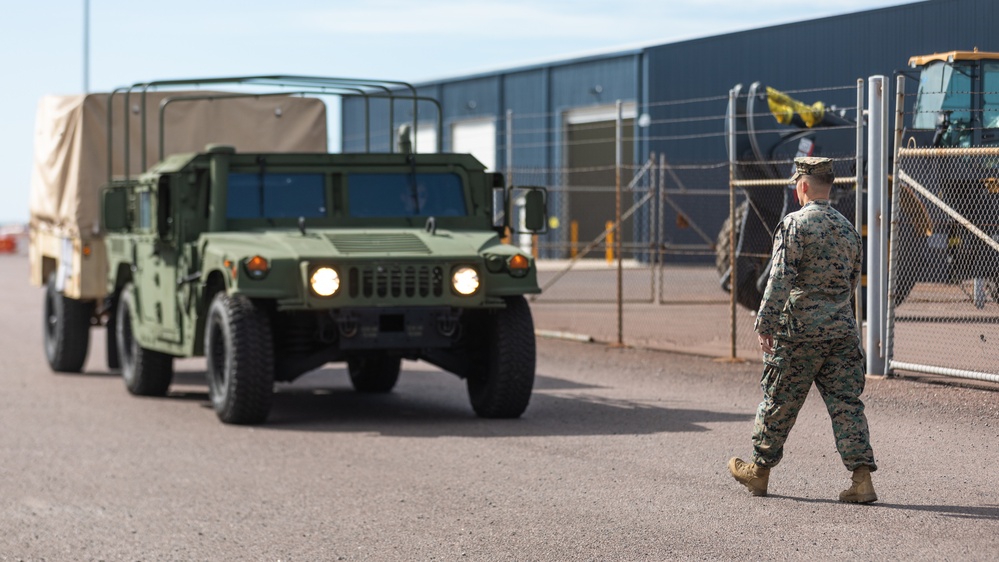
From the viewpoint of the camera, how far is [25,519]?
25.5ft

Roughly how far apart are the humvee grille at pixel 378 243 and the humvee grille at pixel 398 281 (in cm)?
20

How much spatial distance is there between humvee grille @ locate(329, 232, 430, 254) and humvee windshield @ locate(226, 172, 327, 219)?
891 millimetres

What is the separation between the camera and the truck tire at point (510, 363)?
11000mm

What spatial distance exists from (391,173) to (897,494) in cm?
576

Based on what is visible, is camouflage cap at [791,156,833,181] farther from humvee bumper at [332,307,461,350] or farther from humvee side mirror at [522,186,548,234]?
humvee side mirror at [522,186,548,234]

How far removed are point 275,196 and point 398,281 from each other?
1.87m

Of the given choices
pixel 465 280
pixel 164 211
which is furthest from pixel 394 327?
pixel 164 211

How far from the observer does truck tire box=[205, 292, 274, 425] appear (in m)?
10.8

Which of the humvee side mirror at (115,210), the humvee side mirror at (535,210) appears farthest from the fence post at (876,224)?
the humvee side mirror at (115,210)

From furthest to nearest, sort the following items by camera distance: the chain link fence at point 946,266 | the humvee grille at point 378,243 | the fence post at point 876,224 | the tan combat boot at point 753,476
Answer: the fence post at point 876,224 → the chain link fence at point 946,266 → the humvee grille at point 378,243 → the tan combat boot at point 753,476

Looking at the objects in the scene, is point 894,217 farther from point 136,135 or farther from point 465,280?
point 136,135

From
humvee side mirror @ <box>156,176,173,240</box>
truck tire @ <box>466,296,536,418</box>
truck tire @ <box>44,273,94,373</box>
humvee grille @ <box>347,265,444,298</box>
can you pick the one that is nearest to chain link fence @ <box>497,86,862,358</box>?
truck tire @ <box>466,296,536,418</box>

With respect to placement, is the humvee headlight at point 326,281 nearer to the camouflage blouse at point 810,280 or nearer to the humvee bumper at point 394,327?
the humvee bumper at point 394,327

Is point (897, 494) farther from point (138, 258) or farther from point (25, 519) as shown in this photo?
point (138, 258)
